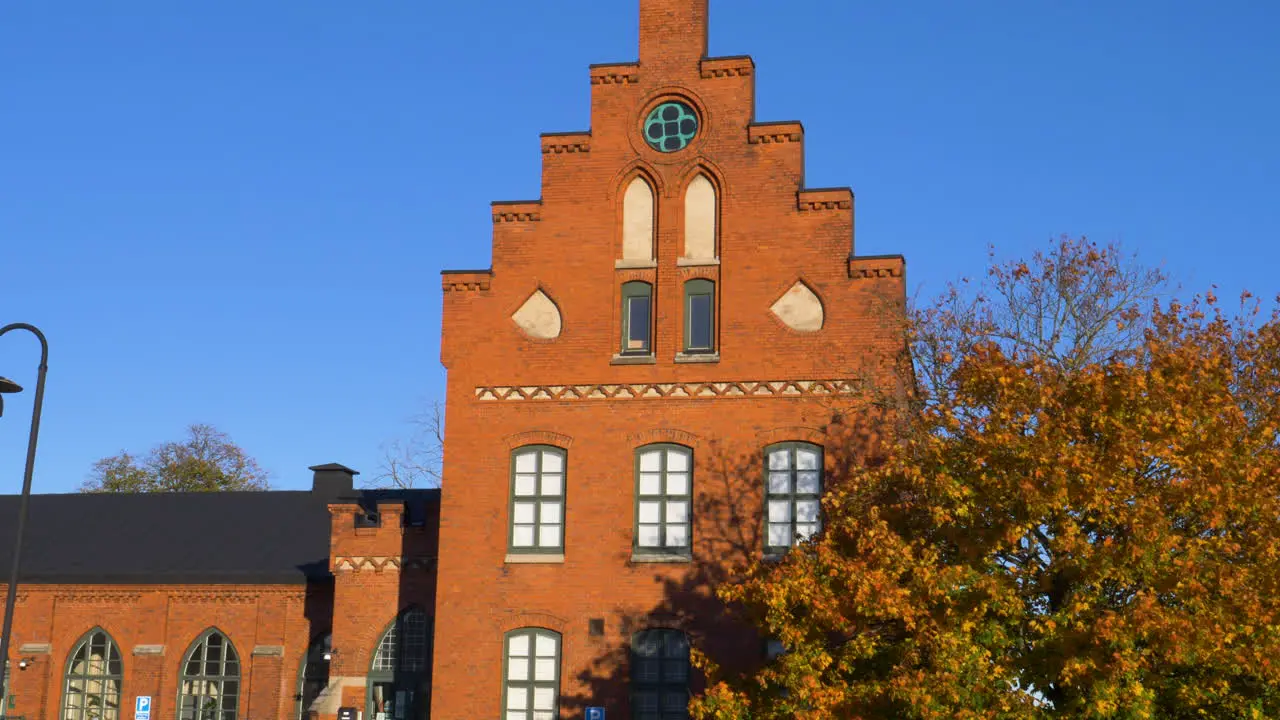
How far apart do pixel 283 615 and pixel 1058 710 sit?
890 inches

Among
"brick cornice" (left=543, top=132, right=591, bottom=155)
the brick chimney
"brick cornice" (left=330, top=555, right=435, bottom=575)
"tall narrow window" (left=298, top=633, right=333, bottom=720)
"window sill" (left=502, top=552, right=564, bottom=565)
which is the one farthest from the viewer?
"tall narrow window" (left=298, top=633, right=333, bottom=720)

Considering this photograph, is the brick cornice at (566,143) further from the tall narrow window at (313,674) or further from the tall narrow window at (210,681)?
the tall narrow window at (210,681)

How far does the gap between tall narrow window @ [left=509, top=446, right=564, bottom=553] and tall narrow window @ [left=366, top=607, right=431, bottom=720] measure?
474cm

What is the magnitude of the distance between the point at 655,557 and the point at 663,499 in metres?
1.11

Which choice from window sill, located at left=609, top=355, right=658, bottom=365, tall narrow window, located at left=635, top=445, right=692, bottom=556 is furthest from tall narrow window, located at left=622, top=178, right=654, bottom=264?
tall narrow window, located at left=635, top=445, right=692, bottom=556

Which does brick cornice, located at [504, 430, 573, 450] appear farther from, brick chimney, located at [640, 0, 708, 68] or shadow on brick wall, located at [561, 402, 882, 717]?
brick chimney, located at [640, 0, 708, 68]

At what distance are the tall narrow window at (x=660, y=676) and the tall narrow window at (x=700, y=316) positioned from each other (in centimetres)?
546

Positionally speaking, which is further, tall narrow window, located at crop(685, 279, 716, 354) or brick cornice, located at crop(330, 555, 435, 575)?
brick cornice, located at crop(330, 555, 435, 575)

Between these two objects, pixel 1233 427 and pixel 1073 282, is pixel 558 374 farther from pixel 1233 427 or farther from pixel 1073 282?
pixel 1233 427

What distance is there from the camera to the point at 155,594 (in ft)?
124

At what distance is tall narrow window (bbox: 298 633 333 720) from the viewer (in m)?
36.3

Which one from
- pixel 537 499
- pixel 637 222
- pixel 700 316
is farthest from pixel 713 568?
pixel 637 222

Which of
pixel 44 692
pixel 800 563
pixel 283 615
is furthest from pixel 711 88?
pixel 44 692

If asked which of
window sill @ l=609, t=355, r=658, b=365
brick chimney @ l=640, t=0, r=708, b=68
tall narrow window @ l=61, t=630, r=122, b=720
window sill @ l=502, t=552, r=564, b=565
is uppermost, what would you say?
brick chimney @ l=640, t=0, r=708, b=68
